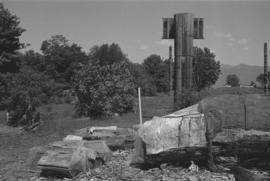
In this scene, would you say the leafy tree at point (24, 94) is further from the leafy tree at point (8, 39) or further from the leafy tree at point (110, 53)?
the leafy tree at point (110, 53)

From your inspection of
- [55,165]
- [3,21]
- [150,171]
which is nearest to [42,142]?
[55,165]

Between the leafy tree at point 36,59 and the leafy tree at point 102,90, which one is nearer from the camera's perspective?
the leafy tree at point 102,90

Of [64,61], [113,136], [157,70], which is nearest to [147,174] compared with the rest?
[113,136]

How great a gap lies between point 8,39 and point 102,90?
47.4 ft

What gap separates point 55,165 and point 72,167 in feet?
0.82

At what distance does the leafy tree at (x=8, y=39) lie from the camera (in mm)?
23209

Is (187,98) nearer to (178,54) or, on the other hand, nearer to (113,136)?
(178,54)

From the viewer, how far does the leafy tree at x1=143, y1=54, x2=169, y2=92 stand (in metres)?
53.5

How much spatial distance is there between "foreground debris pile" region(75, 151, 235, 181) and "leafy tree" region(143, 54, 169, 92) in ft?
159

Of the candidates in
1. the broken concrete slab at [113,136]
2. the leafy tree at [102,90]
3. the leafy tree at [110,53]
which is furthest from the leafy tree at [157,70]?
the broken concrete slab at [113,136]

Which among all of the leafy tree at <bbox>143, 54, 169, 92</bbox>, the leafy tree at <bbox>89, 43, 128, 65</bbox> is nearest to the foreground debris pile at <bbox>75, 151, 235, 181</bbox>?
the leafy tree at <bbox>89, 43, 128, 65</bbox>

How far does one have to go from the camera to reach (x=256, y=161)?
4.25 metres

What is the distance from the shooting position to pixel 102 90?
41.1 ft

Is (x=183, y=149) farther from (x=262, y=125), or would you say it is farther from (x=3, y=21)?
(x=3, y=21)
